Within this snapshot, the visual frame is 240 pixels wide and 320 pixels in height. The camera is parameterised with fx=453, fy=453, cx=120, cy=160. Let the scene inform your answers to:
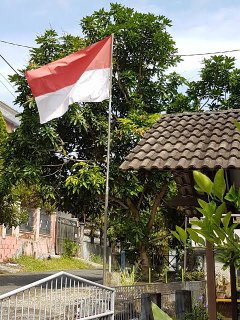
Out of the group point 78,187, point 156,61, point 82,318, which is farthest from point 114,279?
point 156,61

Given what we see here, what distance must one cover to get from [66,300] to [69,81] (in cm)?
447

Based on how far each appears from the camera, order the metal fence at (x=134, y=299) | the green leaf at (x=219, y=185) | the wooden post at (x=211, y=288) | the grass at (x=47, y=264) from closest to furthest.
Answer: the green leaf at (x=219, y=185) < the wooden post at (x=211, y=288) < the metal fence at (x=134, y=299) < the grass at (x=47, y=264)

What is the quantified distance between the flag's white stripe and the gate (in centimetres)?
2487

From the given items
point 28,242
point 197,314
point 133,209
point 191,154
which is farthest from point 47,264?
point 191,154

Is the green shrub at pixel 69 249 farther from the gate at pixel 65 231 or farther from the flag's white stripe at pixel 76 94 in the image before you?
the flag's white stripe at pixel 76 94

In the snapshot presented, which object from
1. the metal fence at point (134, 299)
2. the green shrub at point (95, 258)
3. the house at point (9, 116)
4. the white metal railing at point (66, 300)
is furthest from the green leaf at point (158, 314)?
the green shrub at point (95, 258)

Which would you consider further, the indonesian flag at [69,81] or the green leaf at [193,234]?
the indonesian flag at [69,81]

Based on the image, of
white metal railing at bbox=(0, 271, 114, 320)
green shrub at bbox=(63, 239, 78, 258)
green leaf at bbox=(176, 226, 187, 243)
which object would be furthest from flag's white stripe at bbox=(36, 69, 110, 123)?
green shrub at bbox=(63, 239, 78, 258)

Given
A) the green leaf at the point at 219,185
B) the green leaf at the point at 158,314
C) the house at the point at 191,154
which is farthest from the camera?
the house at the point at 191,154

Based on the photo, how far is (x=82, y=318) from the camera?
5.89 meters

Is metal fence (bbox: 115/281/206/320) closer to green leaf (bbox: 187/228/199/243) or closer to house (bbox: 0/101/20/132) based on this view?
green leaf (bbox: 187/228/199/243)

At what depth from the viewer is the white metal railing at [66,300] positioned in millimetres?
5309

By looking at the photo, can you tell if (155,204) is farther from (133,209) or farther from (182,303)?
(182,303)

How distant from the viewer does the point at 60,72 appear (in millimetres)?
8945
